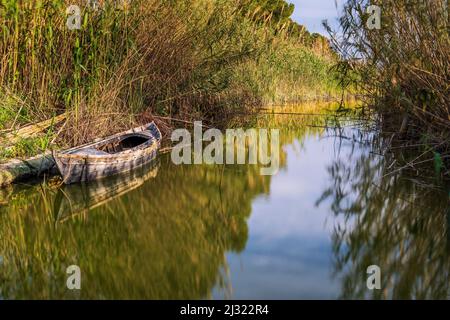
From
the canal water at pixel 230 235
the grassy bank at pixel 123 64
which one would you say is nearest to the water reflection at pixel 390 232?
the canal water at pixel 230 235

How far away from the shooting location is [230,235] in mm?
5398

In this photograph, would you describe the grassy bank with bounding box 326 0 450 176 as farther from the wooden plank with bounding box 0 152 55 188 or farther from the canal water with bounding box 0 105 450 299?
the wooden plank with bounding box 0 152 55 188

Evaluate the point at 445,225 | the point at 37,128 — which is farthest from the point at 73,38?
the point at 445,225

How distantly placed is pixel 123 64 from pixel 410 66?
4400 millimetres

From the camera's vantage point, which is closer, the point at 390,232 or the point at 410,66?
the point at 390,232

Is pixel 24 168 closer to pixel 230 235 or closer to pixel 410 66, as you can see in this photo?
pixel 230 235

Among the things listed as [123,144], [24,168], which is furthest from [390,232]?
[123,144]

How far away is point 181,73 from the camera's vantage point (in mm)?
11258

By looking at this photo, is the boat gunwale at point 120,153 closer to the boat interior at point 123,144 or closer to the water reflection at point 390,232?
the boat interior at point 123,144

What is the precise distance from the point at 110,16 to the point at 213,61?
11.1ft

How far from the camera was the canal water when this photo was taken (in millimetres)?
4023

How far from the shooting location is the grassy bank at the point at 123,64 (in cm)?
814

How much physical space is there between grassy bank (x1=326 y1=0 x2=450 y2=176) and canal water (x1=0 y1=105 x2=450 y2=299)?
55 centimetres

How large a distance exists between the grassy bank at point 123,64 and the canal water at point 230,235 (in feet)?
4.54
